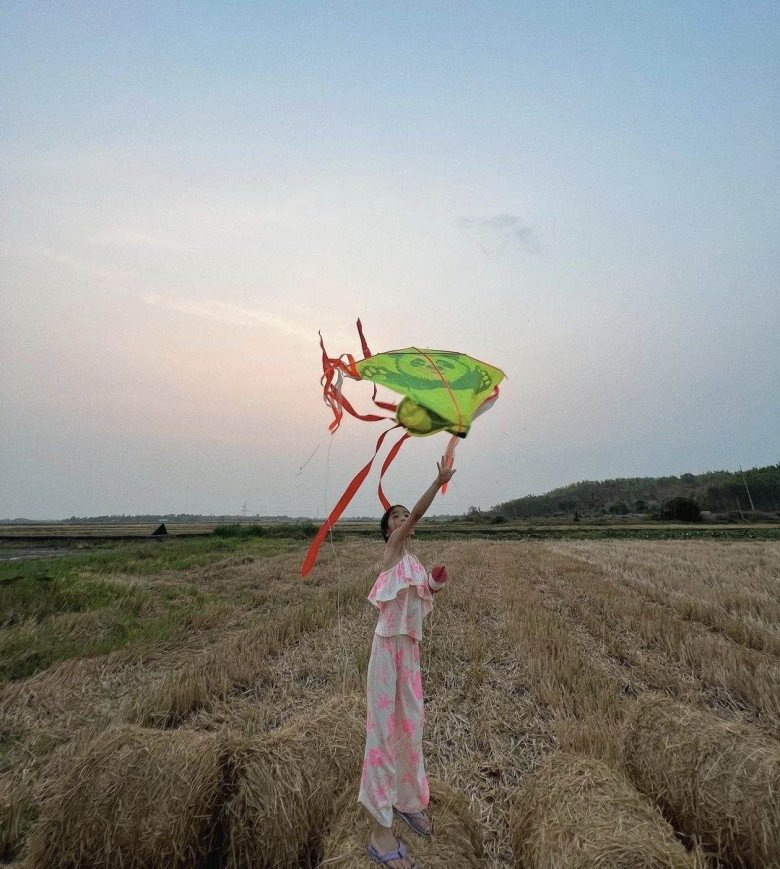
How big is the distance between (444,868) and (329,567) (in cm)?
1675

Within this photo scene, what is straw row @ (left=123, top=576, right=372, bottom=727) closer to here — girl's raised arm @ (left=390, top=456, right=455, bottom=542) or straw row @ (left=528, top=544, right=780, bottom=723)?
girl's raised arm @ (left=390, top=456, right=455, bottom=542)

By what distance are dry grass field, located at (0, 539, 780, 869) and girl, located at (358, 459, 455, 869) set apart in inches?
8.4

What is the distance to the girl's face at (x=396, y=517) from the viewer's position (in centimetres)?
335

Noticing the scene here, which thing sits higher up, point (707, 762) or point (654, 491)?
point (654, 491)

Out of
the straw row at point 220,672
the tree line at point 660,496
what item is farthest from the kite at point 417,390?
the tree line at point 660,496

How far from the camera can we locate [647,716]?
3.59 m

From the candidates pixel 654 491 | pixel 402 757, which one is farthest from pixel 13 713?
pixel 654 491

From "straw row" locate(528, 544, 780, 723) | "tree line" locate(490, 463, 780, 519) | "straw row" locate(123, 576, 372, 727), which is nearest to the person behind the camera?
"straw row" locate(123, 576, 372, 727)

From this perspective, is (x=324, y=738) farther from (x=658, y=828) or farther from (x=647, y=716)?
(x=647, y=716)

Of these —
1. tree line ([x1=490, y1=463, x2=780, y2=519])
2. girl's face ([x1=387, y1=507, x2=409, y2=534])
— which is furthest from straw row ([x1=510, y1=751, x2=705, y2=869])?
tree line ([x1=490, y1=463, x2=780, y2=519])

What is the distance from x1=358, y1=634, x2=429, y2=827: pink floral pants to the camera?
2796 mm

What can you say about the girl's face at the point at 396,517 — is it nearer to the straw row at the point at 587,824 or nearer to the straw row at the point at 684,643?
the straw row at the point at 587,824

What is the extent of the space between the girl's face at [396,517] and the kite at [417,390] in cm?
19

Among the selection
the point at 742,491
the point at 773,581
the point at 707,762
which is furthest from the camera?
the point at 742,491
